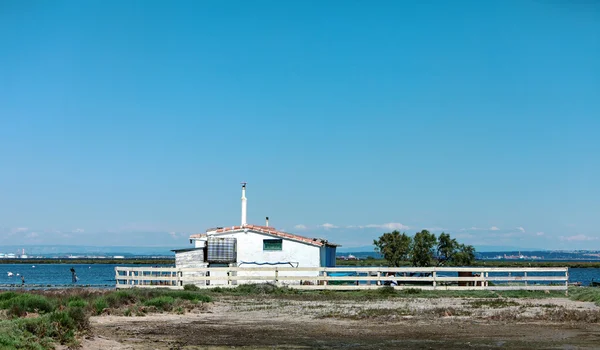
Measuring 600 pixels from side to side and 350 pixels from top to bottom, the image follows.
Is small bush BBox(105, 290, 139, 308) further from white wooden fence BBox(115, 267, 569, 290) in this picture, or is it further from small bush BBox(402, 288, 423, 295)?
small bush BBox(402, 288, 423, 295)

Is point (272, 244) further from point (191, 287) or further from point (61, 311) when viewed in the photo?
point (61, 311)

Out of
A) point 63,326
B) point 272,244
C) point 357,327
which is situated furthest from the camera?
point 272,244

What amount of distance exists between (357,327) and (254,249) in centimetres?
2153

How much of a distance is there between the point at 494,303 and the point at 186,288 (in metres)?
14.8

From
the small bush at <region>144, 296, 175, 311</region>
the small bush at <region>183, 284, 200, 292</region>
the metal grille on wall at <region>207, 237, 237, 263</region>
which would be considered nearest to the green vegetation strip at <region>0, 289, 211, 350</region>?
the small bush at <region>144, 296, 175, 311</region>

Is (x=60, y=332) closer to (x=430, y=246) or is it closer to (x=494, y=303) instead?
(x=494, y=303)

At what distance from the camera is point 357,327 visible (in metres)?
19.8

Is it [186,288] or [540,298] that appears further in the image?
[186,288]

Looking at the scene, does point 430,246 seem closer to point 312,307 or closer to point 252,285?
point 252,285

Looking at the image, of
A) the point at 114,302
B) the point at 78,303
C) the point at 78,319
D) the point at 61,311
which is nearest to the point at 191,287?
the point at 114,302

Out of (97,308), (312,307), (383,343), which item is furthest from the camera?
(312,307)

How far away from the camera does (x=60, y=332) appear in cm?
1518

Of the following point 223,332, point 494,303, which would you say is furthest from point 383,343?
point 494,303

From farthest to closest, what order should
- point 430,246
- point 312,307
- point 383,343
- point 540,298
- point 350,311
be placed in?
point 430,246 < point 540,298 < point 312,307 < point 350,311 < point 383,343
